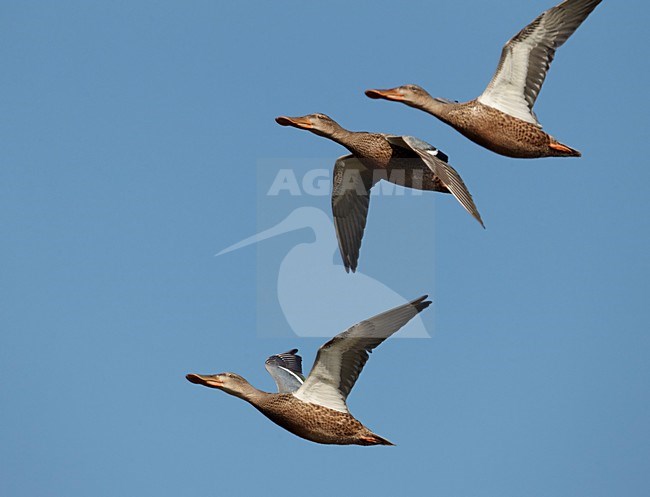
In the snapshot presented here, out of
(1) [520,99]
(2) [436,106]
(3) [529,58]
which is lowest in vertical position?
(2) [436,106]

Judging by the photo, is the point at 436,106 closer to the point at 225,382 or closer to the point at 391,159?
the point at 391,159

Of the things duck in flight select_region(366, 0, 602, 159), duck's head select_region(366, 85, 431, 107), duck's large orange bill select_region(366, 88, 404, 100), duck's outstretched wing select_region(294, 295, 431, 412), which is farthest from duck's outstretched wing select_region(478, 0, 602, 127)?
duck's outstretched wing select_region(294, 295, 431, 412)

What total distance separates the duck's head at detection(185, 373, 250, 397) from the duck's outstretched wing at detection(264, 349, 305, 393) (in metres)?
1.43

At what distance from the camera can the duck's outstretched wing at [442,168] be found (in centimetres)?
1734

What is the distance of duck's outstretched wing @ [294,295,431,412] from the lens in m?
16.8

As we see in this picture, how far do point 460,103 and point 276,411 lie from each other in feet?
15.9

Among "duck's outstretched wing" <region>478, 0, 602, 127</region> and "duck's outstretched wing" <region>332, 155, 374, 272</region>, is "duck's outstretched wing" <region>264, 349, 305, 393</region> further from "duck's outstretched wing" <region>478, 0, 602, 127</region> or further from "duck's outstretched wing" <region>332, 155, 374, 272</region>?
"duck's outstretched wing" <region>478, 0, 602, 127</region>

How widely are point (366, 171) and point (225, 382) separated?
4405mm

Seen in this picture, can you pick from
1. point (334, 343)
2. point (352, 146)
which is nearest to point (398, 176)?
point (352, 146)

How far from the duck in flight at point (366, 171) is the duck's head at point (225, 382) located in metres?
3.50

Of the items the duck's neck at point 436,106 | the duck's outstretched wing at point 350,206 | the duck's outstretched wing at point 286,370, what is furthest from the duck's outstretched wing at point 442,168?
the duck's outstretched wing at point 286,370

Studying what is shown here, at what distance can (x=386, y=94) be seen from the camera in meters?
19.0

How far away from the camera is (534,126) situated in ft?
60.3

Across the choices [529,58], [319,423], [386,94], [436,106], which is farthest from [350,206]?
[319,423]
